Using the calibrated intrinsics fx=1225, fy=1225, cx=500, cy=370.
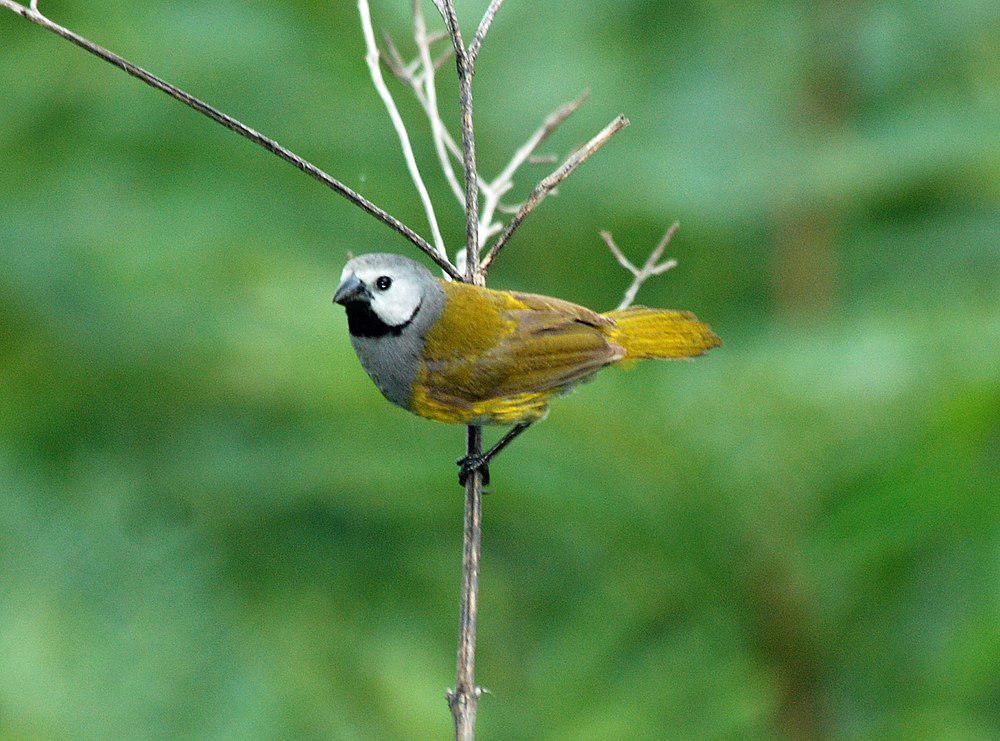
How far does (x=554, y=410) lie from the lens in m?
2.45

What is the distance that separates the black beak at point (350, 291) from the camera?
2.21 meters

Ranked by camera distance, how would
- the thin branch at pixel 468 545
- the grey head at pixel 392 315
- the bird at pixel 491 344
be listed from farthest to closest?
the bird at pixel 491 344 → the grey head at pixel 392 315 → the thin branch at pixel 468 545

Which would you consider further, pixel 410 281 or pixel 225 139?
pixel 225 139

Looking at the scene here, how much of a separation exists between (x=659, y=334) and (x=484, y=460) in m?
0.44

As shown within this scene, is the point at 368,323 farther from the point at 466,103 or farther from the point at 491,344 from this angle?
the point at 466,103

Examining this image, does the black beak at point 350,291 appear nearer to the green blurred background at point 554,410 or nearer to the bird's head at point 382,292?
the bird's head at point 382,292

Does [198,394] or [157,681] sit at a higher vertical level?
[198,394]

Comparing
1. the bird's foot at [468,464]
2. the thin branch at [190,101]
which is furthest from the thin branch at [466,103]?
the bird's foot at [468,464]

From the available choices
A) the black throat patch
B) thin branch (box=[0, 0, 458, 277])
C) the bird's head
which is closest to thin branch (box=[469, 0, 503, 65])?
thin branch (box=[0, 0, 458, 277])

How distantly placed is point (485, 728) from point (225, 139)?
1.97 m

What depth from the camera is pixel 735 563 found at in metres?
2.20

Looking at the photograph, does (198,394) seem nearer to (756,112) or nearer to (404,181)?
(404,181)

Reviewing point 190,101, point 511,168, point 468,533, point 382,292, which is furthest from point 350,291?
point 190,101

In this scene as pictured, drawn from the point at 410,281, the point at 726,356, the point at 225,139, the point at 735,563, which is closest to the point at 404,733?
the point at 735,563
